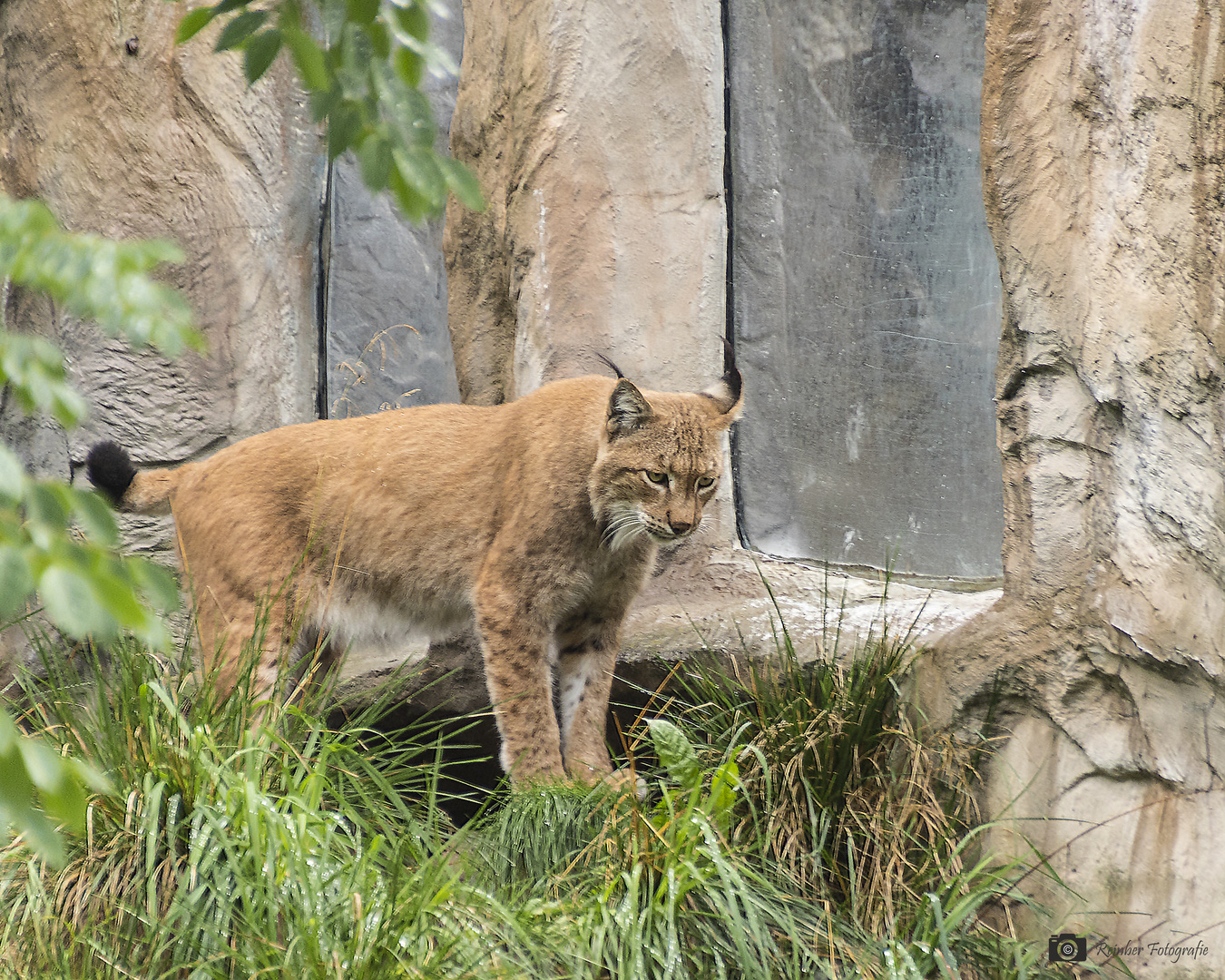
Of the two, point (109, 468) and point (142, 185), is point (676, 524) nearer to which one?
point (109, 468)

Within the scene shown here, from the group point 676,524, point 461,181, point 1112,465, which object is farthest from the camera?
point 676,524

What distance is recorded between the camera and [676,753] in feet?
11.1

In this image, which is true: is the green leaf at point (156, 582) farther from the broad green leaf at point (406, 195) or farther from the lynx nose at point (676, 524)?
the lynx nose at point (676, 524)

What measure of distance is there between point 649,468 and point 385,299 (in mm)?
3887

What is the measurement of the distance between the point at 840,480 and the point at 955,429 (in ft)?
1.93

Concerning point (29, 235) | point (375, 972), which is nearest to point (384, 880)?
point (375, 972)

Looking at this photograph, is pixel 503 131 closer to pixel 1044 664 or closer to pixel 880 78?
pixel 880 78

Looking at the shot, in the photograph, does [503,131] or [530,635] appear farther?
[503,131]

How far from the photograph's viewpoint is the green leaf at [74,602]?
2.91ft

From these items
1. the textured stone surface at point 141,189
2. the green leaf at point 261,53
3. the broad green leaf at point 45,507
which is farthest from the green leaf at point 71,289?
the textured stone surface at point 141,189

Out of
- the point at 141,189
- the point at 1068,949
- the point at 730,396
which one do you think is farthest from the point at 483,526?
the point at 141,189

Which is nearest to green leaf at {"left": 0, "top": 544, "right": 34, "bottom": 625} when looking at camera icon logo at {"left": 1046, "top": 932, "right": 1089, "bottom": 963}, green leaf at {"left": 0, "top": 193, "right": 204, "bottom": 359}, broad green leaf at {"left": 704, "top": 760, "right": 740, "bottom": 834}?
green leaf at {"left": 0, "top": 193, "right": 204, "bottom": 359}

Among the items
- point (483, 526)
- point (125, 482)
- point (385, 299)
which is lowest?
point (483, 526)

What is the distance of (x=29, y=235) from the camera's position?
4.51 feet
